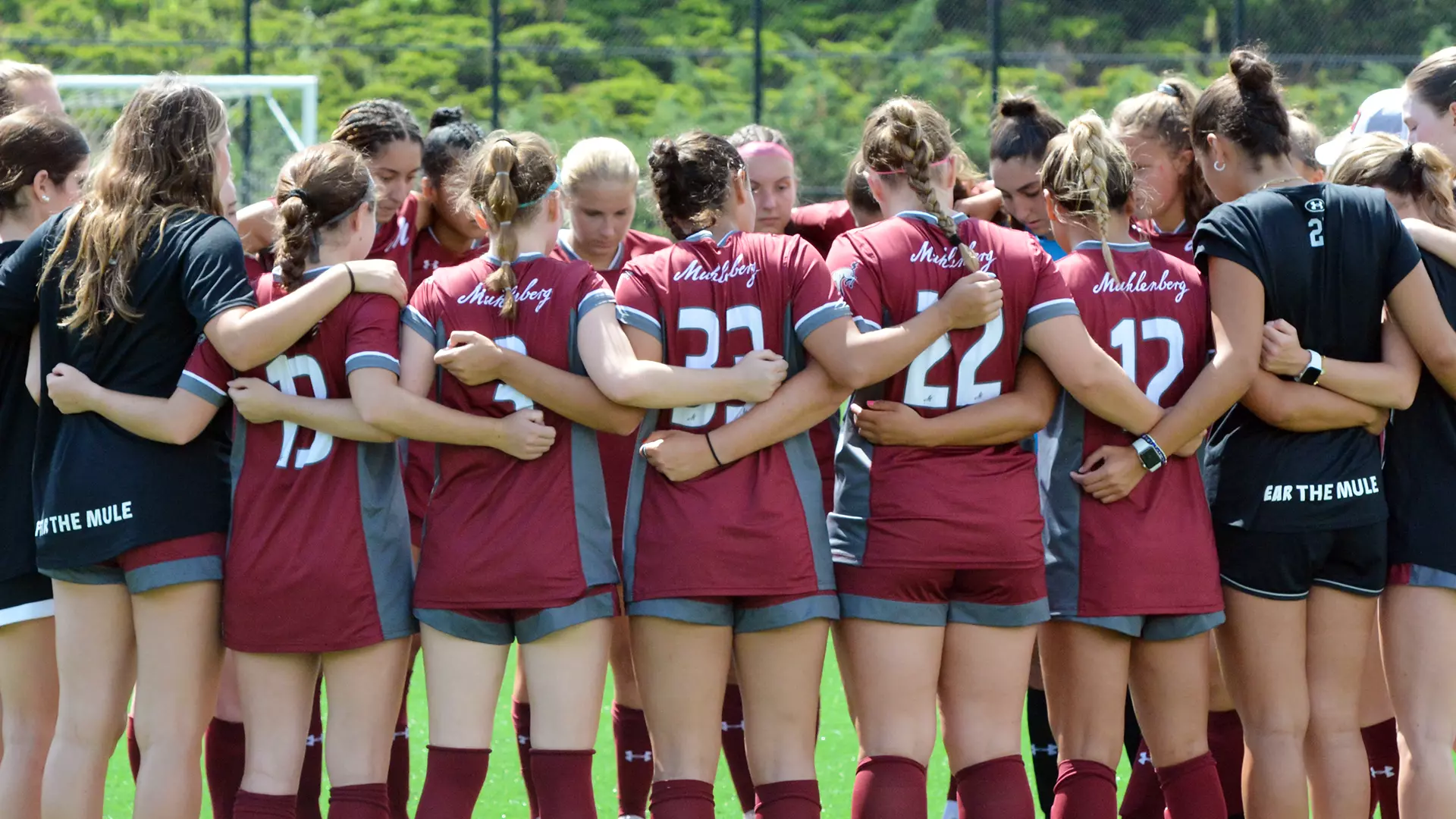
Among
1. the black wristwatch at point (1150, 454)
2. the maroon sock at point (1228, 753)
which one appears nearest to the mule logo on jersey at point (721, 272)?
the black wristwatch at point (1150, 454)

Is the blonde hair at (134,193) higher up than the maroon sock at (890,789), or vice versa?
the blonde hair at (134,193)

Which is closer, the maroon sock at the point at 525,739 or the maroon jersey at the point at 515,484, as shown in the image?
the maroon jersey at the point at 515,484

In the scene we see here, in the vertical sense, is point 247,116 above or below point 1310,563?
below

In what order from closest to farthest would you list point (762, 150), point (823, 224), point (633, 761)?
point (633, 761) → point (762, 150) → point (823, 224)

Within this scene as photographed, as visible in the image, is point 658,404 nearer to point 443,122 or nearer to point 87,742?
point 87,742

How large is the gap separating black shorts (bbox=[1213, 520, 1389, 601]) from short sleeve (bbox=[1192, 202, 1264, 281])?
0.61 m

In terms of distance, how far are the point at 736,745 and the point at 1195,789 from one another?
1.41 metres

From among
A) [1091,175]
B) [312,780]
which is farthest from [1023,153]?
[312,780]

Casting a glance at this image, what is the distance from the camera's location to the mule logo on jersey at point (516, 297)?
3.34m

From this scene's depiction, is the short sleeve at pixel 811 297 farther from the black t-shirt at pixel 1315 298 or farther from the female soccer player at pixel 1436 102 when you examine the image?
the female soccer player at pixel 1436 102

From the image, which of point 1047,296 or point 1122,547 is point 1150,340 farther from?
point 1122,547

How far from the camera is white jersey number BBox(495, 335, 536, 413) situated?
333 centimetres

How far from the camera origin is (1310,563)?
339 centimetres

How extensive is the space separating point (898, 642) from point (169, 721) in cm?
164
